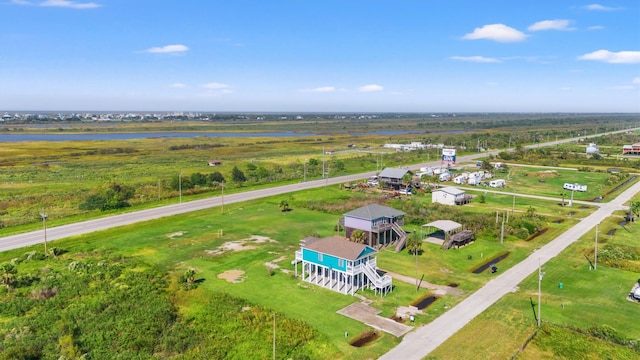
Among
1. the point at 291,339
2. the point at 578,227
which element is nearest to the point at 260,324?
the point at 291,339

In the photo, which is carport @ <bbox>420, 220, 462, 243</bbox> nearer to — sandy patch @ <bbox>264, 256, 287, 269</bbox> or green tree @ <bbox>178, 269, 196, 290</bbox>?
sandy patch @ <bbox>264, 256, 287, 269</bbox>

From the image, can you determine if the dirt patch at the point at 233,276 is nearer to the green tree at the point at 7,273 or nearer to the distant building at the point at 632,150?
the green tree at the point at 7,273

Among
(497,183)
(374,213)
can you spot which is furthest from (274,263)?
(497,183)

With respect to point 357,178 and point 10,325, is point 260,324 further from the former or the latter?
point 357,178

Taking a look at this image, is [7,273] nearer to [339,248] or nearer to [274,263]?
[274,263]

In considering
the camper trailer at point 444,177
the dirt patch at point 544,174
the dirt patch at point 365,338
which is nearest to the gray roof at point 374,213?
the dirt patch at point 365,338

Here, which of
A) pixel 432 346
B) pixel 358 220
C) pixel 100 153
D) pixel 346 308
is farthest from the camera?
pixel 100 153
